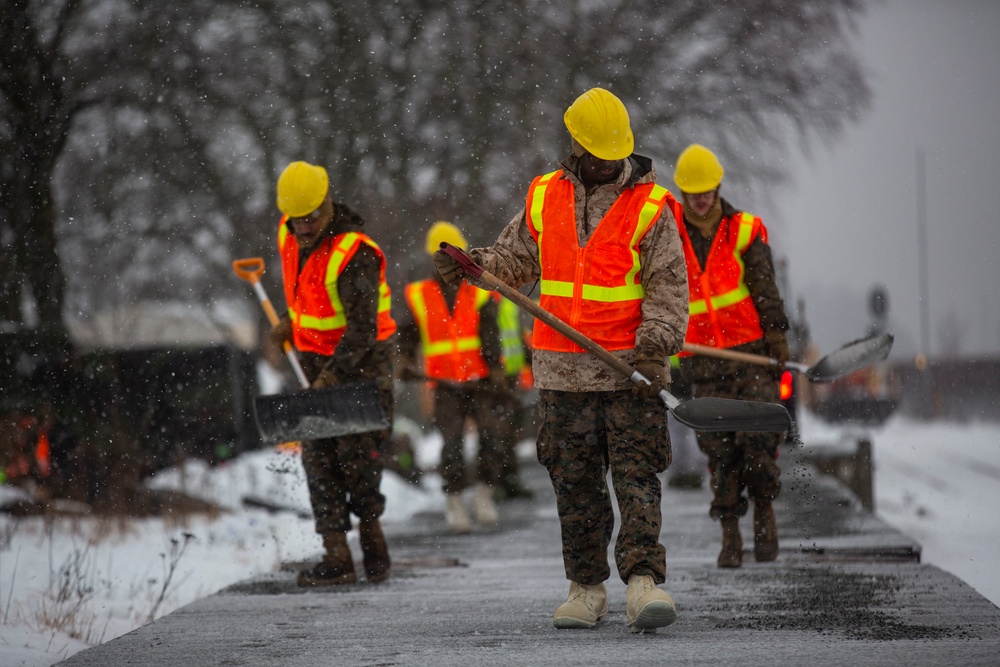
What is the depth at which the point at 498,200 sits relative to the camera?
46.4ft

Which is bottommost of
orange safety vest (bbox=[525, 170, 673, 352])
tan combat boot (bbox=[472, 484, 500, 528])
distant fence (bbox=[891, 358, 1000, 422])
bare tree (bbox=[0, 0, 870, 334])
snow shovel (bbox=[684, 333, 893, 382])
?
distant fence (bbox=[891, 358, 1000, 422])

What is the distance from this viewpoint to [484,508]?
8.55m

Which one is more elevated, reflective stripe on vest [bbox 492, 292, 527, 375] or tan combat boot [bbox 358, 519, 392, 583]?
reflective stripe on vest [bbox 492, 292, 527, 375]

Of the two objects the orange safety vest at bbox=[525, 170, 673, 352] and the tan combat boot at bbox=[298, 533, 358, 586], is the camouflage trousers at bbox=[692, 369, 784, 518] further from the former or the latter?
the tan combat boot at bbox=[298, 533, 358, 586]

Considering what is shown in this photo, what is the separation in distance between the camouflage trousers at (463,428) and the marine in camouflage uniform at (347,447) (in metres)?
2.41

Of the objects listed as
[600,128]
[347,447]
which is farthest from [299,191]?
[600,128]

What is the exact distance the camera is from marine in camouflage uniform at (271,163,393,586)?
5727 mm

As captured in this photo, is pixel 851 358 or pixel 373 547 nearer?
pixel 373 547

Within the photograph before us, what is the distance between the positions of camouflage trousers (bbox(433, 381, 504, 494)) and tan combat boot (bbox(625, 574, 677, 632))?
4131 millimetres

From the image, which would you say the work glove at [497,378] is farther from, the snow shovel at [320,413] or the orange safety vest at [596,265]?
the orange safety vest at [596,265]

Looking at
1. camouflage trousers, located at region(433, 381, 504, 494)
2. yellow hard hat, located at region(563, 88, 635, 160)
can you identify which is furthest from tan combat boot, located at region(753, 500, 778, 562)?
camouflage trousers, located at region(433, 381, 504, 494)

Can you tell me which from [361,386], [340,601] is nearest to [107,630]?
[340,601]

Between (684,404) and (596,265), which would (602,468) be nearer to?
(684,404)

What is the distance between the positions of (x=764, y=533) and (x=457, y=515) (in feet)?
9.26
